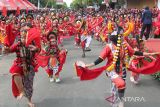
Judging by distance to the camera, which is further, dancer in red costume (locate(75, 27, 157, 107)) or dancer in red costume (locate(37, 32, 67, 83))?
dancer in red costume (locate(37, 32, 67, 83))

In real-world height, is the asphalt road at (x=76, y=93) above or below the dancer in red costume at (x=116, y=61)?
below

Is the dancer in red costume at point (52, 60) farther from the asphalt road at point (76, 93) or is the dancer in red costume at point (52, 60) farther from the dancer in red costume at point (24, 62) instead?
the dancer in red costume at point (24, 62)

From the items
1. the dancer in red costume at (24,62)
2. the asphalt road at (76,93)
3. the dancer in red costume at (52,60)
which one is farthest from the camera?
the dancer in red costume at (52,60)

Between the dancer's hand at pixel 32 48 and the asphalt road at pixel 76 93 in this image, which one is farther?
the asphalt road at pixel 76 93

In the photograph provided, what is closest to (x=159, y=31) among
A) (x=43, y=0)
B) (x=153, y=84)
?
(x=153, y=84)

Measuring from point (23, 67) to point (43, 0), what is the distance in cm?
9447

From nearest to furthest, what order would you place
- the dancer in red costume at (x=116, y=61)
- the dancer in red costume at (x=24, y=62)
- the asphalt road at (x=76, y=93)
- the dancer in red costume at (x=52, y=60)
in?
the dancer in red costume at (x=116, y=61) → the dancer in red costume at (x=24, y=62) → the asphalt road at (x=76, y=93) → the dancer in red costume at (x=52, y=60)

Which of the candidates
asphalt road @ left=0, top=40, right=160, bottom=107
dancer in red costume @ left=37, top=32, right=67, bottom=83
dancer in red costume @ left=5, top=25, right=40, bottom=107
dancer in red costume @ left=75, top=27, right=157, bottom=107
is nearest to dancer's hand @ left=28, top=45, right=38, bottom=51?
dancer in red costume @ left=5, top=25, right=40, bottom=107

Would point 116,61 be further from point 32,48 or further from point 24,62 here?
point 24,62

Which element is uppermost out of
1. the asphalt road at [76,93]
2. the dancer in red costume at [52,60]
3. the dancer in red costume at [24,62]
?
the dancer in red costume at [24,62]

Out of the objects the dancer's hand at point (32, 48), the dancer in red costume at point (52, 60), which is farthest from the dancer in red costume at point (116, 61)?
the dancer in red costume at point (52, 60)

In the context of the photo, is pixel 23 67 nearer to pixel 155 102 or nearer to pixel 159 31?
pixel 155 102

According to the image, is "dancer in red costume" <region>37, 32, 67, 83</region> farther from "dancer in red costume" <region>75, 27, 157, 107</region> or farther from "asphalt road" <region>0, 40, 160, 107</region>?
"dancer in red costume" <region>75, 27, 157, 107</region>

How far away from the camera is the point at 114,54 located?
8.18 metres
